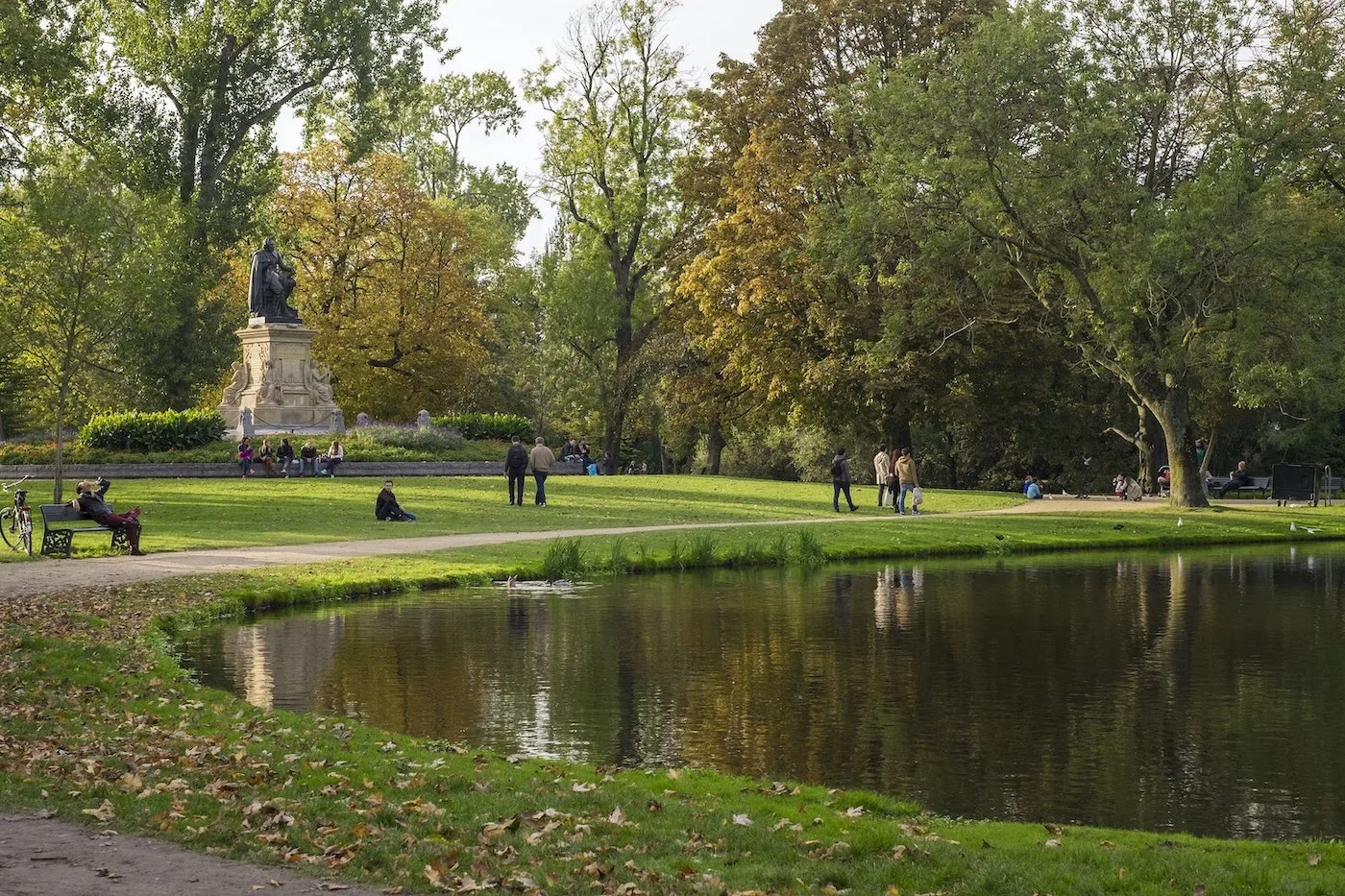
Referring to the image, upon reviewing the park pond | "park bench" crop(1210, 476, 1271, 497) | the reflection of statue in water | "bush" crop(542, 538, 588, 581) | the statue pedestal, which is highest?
the reflection of statue in water

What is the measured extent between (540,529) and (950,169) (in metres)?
13.2

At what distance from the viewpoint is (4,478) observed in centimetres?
4322

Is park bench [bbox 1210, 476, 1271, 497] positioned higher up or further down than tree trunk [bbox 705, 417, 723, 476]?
further down

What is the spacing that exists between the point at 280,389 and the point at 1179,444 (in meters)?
28.0

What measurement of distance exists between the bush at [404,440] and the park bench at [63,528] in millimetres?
22927

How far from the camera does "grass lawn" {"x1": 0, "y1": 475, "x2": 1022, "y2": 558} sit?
30094 millimetres

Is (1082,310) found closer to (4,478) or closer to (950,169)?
(950,169)

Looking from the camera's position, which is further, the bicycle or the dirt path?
the bicycle

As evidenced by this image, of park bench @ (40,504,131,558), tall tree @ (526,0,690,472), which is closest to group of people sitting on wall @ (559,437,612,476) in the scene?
tall tree @ (526,0,690,472)

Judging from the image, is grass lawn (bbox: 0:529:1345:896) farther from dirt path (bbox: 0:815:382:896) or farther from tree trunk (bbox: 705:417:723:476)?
tree trunk (bbox: 705:417:723:476)

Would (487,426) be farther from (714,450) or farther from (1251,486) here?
(1251,486)

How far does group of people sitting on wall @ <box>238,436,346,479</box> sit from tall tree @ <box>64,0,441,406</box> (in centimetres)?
732

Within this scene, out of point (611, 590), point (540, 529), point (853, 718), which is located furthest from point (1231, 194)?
point (853, 718)

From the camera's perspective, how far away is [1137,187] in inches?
1428
